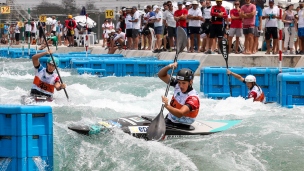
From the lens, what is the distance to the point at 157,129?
344 inches

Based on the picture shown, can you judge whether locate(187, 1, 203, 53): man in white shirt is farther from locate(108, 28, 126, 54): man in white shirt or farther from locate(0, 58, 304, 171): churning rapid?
locate(108, 28, 126, 54): man in white shirt

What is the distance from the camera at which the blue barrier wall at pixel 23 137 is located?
6.80 m

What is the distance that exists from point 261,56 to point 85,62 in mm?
5537

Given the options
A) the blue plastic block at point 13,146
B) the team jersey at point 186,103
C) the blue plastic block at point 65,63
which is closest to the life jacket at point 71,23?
the blue plastic block at point 65,63

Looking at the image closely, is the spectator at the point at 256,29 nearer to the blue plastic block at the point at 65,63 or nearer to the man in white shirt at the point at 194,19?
the man in white shirt at the point at 194,19

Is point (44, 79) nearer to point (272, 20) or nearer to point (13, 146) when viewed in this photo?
point (13, 146)

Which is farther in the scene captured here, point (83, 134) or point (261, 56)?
point (261, 56)

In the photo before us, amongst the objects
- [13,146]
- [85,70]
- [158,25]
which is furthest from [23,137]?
[158,25]

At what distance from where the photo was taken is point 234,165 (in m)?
7.82

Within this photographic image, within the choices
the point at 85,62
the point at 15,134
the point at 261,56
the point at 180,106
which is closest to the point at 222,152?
the point at 180,106

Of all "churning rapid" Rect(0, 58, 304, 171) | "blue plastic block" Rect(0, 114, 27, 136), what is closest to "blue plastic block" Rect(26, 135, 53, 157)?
"blue plastic block" Rect(0, 114, 27, 136)

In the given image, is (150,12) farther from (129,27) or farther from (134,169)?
(134,169)

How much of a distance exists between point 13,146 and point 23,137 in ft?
0.46

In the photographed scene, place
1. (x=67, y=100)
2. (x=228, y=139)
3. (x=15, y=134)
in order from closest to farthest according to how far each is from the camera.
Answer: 1. (x=15, y=134)
2. (x=228, y=139)
3. (x=67, y=100)
